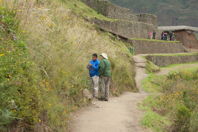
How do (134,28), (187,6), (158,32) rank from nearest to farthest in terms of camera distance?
(134,28) < (158,32) < (187,6)

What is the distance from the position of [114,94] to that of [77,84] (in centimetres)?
356

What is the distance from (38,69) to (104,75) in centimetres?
394

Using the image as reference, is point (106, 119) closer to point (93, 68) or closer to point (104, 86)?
point (93, 68)

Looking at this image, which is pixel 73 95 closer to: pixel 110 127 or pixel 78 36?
pixel 110 127

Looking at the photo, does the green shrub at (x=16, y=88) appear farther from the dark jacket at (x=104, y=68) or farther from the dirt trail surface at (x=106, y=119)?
the dark jacket at (x=104, y=68)

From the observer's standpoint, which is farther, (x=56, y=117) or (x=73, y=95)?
(x=73, y=95)

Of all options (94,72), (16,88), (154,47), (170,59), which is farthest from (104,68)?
(154,47)

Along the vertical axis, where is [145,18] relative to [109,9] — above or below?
below

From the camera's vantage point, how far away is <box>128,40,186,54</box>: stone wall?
26.2 meters

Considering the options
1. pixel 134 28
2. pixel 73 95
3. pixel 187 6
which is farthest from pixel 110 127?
pixel 187 6

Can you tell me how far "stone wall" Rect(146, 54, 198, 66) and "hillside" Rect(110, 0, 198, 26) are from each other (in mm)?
78037

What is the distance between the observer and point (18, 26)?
6055 millimetres

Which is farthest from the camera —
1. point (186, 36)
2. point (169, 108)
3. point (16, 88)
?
point (186, 36)

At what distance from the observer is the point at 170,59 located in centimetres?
2725
